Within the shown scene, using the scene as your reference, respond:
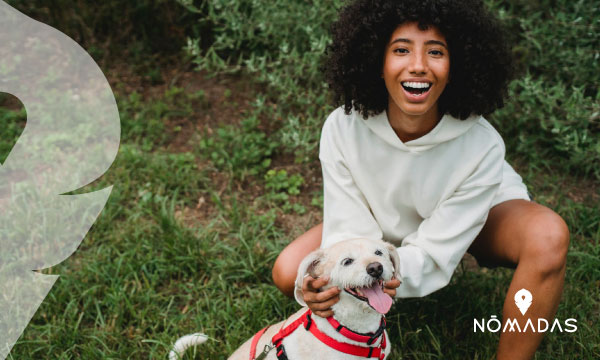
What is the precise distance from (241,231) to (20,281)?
126 cm

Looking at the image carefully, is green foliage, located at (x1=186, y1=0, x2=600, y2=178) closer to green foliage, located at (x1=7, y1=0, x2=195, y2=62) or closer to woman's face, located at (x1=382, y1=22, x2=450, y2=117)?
woman's face, located at (x1=382, y1=22, x2=450, y2=117)

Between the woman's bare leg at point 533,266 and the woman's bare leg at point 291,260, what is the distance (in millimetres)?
857

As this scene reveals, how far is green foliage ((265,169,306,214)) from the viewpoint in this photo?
3611 mm

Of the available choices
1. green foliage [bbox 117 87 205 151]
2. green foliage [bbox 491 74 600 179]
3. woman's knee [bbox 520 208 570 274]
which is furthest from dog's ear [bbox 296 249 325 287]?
green foliage [bbox 117 87 205 151]

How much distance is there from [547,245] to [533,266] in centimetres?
10

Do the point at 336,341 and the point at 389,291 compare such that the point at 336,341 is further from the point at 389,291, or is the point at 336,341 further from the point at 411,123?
the point at 411,123

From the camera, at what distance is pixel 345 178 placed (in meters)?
2.41

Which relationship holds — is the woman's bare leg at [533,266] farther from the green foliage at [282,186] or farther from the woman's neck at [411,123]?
the green foliage at [282,186]

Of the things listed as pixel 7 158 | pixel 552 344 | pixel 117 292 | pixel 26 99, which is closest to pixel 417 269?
pixel 552 344

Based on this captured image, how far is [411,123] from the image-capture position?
2309 millimetres

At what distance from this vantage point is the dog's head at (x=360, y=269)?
1.81 m

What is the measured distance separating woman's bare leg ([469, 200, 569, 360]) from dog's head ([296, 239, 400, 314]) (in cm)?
53

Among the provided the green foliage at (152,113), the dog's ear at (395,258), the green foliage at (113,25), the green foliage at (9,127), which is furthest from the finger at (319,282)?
the green foliage at (113,25)

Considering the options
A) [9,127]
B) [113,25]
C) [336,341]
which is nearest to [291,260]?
[336,341]
